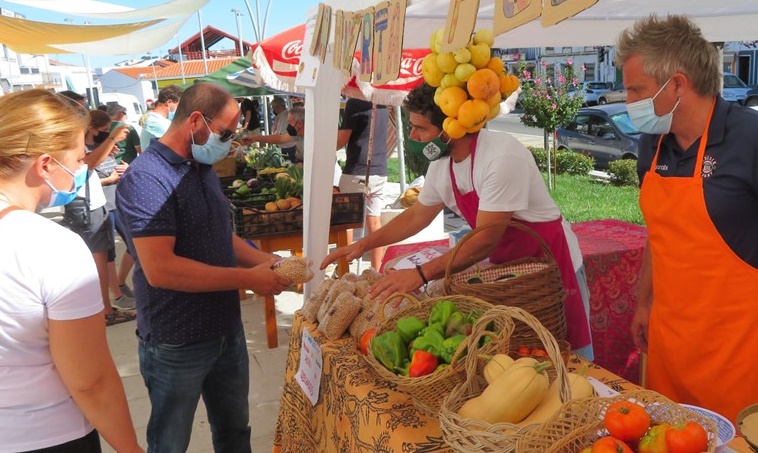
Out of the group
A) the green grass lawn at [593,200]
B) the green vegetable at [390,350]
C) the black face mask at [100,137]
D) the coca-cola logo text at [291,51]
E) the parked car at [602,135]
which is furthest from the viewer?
the parked car at [602,135]

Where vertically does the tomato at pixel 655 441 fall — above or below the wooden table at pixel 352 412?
above

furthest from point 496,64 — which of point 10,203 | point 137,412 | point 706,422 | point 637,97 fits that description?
point 137,412

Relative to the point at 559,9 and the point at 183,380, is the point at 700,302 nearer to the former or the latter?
the point at 559,9

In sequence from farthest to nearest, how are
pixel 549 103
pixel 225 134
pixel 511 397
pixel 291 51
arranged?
pixel 549 103 < pixel 291 51 < pixel 225 134 < pixel 511 397

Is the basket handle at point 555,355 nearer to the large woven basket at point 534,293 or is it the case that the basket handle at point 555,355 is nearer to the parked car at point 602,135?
the large woven basket at point 534,293

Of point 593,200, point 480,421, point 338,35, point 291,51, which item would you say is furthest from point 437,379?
point 593,200

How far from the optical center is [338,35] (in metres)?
Answer: 2.87

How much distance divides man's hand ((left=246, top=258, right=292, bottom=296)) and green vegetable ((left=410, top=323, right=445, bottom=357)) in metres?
0.96

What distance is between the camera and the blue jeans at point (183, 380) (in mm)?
2434

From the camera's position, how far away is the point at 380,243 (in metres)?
2.98

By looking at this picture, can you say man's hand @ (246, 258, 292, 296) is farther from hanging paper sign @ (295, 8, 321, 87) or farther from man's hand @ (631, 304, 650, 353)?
man's hand @ (631, 304, 650, 353)

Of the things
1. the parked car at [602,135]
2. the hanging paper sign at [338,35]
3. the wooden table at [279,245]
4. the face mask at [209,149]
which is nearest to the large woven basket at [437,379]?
the face mask at [209,149]

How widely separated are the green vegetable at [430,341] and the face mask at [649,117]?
40.9 inches

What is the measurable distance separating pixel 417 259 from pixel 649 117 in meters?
1.13
